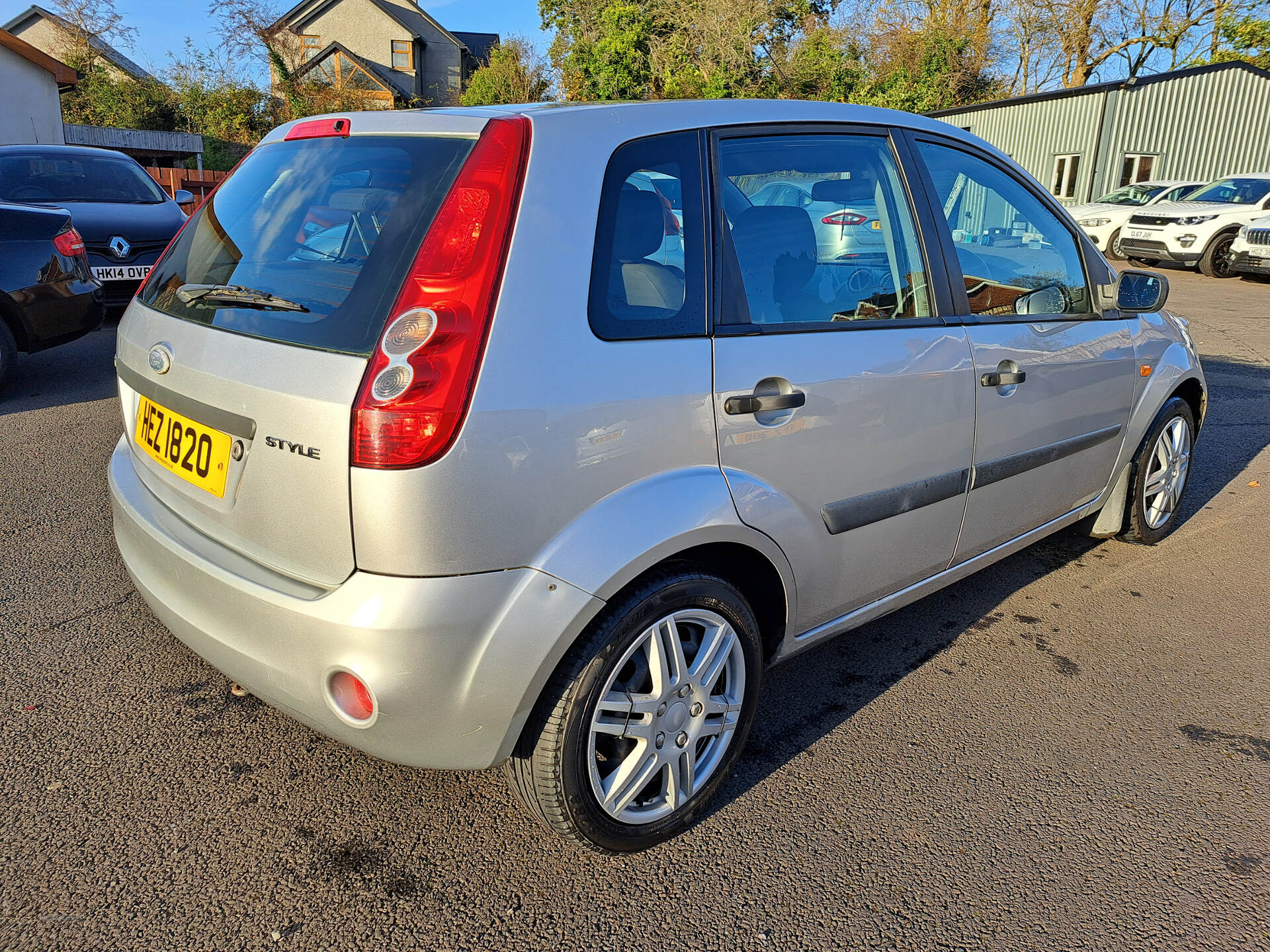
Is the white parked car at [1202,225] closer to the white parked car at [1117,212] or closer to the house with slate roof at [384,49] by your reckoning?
the white parked car at [1117,212]

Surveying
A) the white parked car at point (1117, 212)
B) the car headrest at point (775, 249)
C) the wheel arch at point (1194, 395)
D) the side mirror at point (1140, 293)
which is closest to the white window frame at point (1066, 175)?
the white parked car at point (1117, 212)

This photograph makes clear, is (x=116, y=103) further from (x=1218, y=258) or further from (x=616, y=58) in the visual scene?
(x=1218, y=258)

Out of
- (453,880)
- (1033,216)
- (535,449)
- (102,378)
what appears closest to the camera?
(535,449)

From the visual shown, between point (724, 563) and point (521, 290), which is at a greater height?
Result: point (521, 290)

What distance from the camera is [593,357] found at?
1901 mm

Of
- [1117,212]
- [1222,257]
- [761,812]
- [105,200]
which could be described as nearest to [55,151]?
[105,200]

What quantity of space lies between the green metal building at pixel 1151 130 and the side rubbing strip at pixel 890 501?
23555 mm

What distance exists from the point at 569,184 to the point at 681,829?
1569 mm

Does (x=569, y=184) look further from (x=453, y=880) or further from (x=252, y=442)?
(x=453, y=880)

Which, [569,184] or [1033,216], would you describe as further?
[1033,216]

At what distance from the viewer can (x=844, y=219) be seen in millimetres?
2621

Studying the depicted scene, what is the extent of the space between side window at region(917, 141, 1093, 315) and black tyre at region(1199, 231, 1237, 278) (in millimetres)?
15588

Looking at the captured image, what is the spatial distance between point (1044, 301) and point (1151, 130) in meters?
27.4

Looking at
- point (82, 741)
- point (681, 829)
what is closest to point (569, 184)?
point (681, 829)
